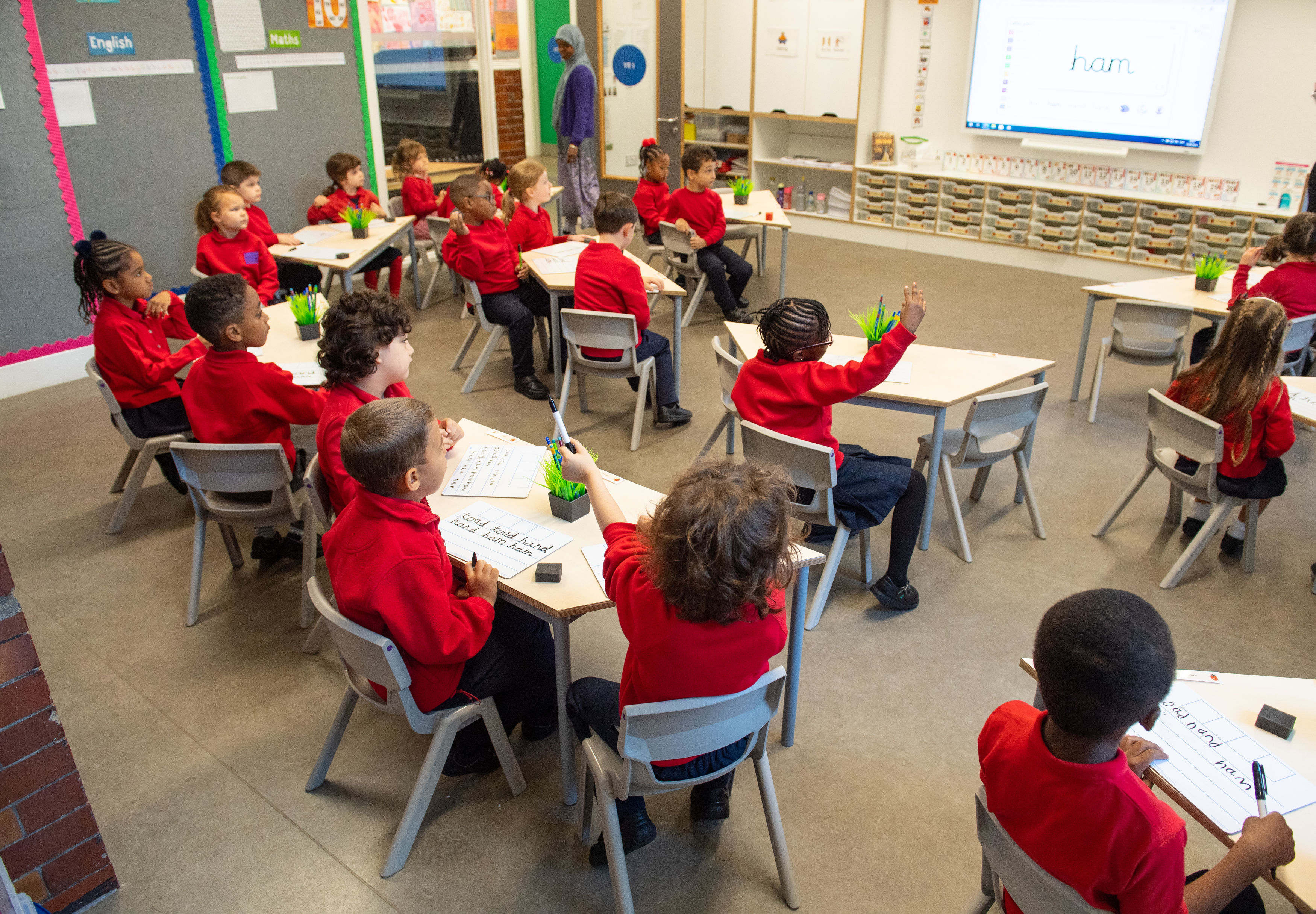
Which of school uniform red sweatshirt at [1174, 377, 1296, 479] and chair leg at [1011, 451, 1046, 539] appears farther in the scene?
chair leg at [1011, 451, 1046, 539]

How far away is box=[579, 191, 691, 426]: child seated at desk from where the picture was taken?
428cm

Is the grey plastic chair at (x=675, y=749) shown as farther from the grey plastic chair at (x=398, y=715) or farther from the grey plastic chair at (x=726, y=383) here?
the grey plastic chair at (x=726, y=383)

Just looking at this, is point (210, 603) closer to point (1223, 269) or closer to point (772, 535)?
point (772, 535)

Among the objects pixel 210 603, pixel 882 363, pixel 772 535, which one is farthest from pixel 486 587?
pixel 210 603

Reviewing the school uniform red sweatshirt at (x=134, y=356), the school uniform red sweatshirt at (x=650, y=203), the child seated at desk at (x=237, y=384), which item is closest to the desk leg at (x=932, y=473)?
the child seated at desk at (x=237, y=384)

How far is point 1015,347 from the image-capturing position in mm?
5578

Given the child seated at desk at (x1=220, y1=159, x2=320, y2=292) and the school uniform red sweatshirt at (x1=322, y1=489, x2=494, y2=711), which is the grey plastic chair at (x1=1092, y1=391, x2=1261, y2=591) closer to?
the school uniform red sweatshirt at (x1=322, y1=489, x2=494, y2=711)

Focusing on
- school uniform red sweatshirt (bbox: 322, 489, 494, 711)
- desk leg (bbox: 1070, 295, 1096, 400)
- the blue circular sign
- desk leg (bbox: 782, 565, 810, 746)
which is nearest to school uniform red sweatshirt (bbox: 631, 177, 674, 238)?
desk leg (bbox: 1070, 295, 1096, 400)

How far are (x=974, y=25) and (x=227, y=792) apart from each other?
24.3ft

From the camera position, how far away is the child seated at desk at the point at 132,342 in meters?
3.46

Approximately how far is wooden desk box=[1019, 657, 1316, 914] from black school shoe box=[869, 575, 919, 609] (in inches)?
50.7

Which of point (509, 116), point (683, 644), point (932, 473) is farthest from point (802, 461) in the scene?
point (509, 116)

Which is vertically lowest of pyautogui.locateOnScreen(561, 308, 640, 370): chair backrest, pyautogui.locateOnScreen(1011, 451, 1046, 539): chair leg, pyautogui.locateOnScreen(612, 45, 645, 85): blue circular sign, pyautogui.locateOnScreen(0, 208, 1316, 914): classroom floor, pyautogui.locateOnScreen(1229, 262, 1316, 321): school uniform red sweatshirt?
pyautogui.locateOnScreen(0, 208, 1316, 914): classroom floor

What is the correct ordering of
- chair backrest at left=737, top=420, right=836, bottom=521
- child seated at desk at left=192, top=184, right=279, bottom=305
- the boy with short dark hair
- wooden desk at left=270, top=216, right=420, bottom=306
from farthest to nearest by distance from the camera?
the boy with short dark hair
wooden desk at left=270, top=216, right=420, bottom=306
child seated at desk at left=192, top=184, right=279, bottom=305
chair backrest at left=737, top=420, right=836, bottom=521
